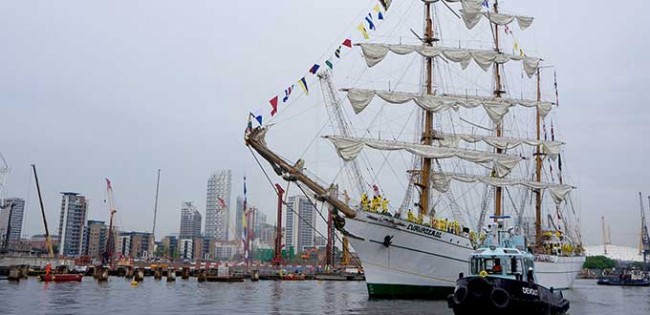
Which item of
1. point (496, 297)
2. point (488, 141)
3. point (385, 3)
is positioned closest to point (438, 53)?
point (385, 3)

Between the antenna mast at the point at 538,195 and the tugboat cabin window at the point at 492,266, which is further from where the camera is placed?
the antenna mast at the point at 538,195

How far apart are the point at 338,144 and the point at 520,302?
2077 cm

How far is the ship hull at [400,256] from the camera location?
44156mm

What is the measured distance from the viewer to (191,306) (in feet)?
135

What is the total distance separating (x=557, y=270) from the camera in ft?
222

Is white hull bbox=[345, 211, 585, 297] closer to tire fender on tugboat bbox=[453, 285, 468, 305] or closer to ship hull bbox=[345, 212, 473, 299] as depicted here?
ship hull bbox=[345, 212, 473, 299]

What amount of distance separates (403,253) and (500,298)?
616 inches

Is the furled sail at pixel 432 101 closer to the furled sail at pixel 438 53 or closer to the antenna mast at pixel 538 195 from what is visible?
the furled sail at pixel 438 53

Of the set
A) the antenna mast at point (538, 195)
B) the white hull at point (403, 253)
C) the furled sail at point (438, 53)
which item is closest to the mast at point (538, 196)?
the antenna mast at point (538, 195)

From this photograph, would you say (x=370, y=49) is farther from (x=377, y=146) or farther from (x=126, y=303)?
(x=126, y=303)

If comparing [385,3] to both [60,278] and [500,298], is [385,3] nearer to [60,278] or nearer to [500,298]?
[500,298]

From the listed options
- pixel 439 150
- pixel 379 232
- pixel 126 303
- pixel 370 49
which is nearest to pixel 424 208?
pixel 439 150

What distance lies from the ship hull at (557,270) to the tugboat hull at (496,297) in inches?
1170

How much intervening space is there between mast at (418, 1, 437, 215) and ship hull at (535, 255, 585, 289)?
15070mm
